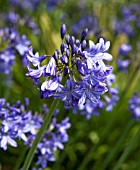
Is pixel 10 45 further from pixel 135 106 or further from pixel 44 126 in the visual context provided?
pixel 44 126

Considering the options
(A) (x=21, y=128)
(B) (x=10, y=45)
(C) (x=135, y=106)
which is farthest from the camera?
(C) (x=135, y=106)

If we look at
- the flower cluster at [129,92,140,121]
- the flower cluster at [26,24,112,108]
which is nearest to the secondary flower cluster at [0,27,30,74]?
the flower cluster at [129,92,140,121]

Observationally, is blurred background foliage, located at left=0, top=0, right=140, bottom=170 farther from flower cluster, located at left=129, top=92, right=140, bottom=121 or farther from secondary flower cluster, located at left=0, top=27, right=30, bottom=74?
secondary flower cluster, located at left=0, top=27, right=30, bottom=74

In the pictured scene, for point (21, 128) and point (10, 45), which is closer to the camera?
point (21, 128)

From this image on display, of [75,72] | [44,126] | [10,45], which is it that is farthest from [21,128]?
[10,45]

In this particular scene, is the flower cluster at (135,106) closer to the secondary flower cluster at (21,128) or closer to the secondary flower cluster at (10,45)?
the secondary flower cluster at (21,128)

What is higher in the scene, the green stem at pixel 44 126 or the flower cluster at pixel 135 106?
the flower cluster at pixel 135 106

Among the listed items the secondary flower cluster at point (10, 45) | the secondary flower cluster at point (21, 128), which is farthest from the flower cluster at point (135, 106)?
the secondary flower cluster at point (10, 45)
